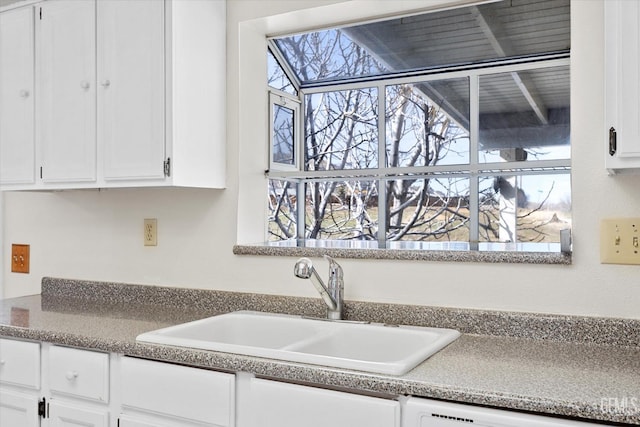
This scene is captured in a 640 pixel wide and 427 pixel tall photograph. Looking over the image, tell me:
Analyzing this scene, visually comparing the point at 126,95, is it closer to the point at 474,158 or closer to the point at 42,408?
the point at 42,408

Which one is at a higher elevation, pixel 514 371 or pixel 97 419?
pixel 514 371

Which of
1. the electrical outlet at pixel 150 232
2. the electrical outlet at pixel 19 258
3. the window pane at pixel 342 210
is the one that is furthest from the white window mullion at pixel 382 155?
the electrical outlet at pixel 19 258

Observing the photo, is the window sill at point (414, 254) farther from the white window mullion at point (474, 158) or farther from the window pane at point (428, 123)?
the window pane at point (428, 123)

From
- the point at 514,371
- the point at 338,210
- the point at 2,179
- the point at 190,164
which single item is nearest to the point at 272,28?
the point at 190,164

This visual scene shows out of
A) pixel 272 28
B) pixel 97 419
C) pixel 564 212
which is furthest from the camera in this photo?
pixel 564 212

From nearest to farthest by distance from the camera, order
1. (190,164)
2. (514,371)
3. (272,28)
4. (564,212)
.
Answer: (514,371) → (190,164) → (272,28) → (564,212)

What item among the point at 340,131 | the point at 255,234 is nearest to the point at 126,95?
the point at 255,234

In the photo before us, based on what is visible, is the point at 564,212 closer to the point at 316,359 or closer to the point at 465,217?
the point at 465,217

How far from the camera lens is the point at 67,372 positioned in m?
1.68

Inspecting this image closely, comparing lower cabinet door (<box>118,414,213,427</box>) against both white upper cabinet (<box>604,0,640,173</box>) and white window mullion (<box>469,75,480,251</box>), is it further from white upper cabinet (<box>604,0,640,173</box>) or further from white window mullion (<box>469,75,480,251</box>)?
white window mullion (<box>469,75,480,251</box>)

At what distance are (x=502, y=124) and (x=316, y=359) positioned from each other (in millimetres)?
1937

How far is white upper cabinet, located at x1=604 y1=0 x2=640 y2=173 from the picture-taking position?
1.29m

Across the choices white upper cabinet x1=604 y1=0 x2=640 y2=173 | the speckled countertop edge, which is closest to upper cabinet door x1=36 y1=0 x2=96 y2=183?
the speckled countertop edge

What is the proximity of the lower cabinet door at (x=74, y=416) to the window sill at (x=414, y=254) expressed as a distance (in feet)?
2.46
